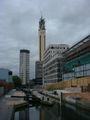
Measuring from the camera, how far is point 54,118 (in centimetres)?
4900

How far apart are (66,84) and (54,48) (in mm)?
88920

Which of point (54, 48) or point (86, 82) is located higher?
point (54, 48)

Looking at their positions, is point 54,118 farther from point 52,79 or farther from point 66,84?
point 52,79

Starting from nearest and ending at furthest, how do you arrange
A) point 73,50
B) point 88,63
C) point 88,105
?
1. point 88,105
2. point 88,63
3. point 73,50

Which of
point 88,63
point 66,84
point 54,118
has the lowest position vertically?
point 54,118

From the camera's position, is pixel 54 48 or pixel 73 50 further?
pixel 54 48

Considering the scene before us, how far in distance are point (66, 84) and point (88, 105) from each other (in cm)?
2982

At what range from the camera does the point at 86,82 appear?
2525 inches

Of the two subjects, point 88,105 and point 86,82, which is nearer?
point 88,105

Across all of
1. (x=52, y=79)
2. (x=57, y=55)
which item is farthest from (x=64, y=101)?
(x=52, y=79)

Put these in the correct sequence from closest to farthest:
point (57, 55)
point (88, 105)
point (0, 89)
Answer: point (88, 105)
point (0, 89)
point (57, 55)

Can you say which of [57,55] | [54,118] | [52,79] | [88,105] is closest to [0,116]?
[54,118]

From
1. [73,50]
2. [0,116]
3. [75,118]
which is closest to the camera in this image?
[0,116]

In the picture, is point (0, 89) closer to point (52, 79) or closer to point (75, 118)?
point (75, 118)
